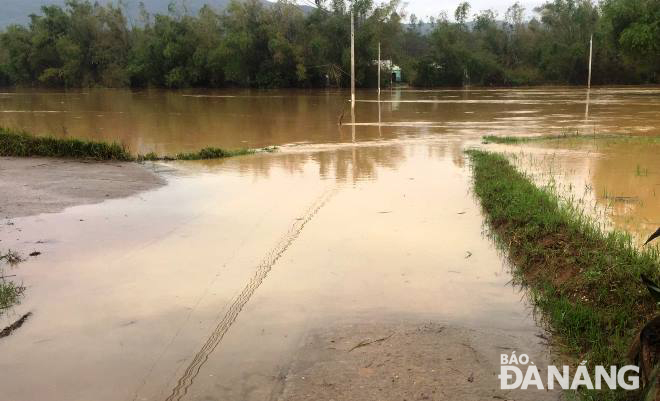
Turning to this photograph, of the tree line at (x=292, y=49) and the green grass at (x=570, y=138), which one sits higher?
the tree line at (x=292, y=49)

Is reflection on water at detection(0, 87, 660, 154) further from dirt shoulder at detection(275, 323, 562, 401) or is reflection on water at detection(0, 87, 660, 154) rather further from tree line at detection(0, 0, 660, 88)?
tree line at detection(0, 0, 660, 88)

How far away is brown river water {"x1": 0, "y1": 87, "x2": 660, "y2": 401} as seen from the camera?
14.3ft

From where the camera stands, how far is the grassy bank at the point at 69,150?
14.6 m

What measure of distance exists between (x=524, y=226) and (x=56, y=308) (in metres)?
5.38

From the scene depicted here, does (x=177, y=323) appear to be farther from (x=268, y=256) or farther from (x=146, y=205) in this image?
(x=146, y=205)

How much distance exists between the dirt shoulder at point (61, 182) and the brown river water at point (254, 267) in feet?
1.46

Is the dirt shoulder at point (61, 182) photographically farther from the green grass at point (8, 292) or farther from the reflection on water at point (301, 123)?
the reflection on water at point (301, 123)

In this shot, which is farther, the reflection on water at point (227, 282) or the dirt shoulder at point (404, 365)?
the reflection on water at point (227, 282)

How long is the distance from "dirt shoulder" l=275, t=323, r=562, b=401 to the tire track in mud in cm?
68

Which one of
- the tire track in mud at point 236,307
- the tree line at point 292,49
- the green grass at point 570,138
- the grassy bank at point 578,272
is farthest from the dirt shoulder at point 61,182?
the tree line at point 292,49

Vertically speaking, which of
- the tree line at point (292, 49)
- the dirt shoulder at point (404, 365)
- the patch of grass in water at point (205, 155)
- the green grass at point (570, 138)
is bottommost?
the dirt shoulder at point (404, 365)

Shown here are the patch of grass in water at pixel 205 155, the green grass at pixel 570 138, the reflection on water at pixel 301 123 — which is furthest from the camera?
the reflection on water at pixel 301 123

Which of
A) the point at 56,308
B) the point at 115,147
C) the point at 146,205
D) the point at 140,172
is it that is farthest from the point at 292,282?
the point at 115,147

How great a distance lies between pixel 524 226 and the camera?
7.40m
